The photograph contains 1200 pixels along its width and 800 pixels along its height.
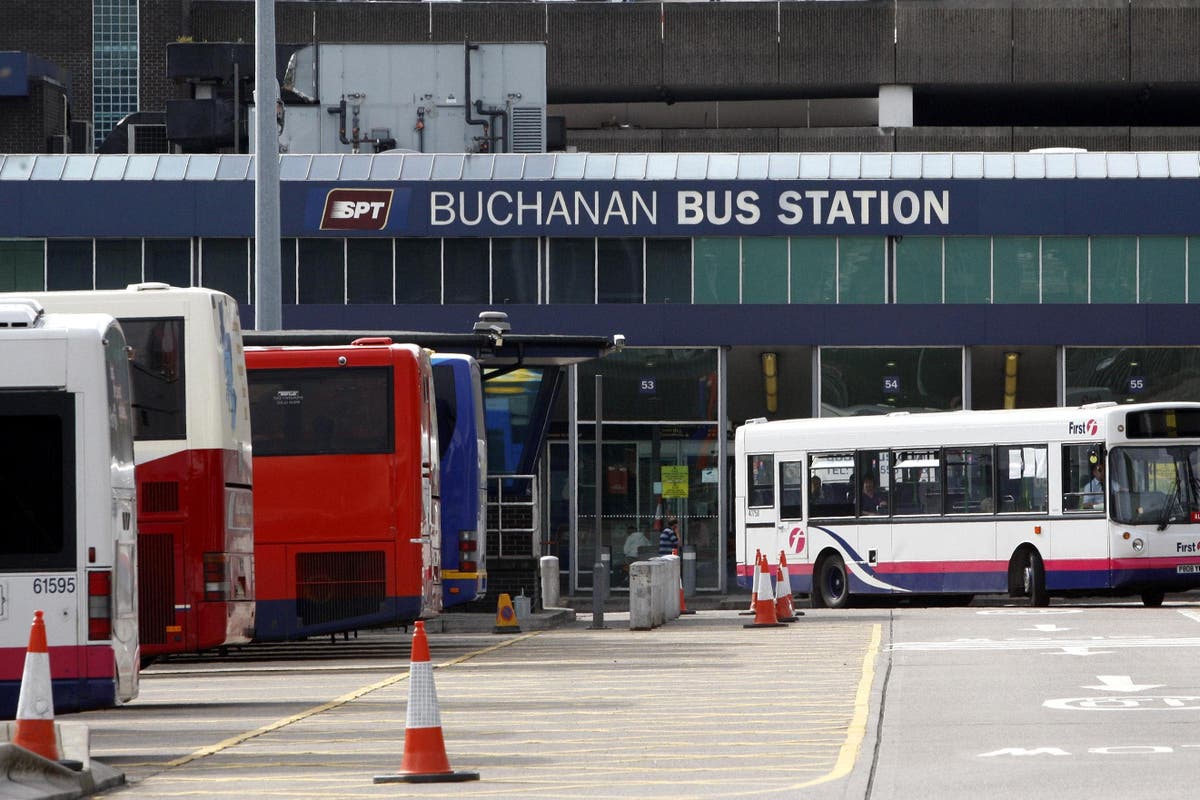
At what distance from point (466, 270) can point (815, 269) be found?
8.08m

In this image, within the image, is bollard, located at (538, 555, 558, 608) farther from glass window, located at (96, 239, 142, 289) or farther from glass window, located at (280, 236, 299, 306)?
glass window, located at (96, 239, 142, 289)

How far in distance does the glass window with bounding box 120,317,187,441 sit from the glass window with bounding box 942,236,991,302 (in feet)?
113

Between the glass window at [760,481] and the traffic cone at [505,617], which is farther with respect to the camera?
the glass window at [760,481]

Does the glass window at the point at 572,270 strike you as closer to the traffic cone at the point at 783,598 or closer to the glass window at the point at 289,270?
the glass window at the point at 289,270

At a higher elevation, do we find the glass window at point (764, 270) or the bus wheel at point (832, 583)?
the glass window at point (764, 270)

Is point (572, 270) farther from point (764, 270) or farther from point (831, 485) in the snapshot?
point (831, 485)

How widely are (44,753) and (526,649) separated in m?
13.2

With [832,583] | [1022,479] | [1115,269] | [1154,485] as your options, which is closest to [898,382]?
[1115,269]

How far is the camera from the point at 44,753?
1070 centimetres

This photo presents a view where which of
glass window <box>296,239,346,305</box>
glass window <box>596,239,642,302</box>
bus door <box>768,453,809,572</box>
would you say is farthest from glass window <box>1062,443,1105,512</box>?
glass window <box>296,239,346,305</box>

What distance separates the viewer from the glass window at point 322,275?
5100cm

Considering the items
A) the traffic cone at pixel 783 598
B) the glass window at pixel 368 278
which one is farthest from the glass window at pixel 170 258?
the traffic cone at pixel 783 598

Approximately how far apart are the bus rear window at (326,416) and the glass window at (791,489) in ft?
49.1

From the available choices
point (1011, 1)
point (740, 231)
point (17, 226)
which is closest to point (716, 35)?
point (1011, 1)
